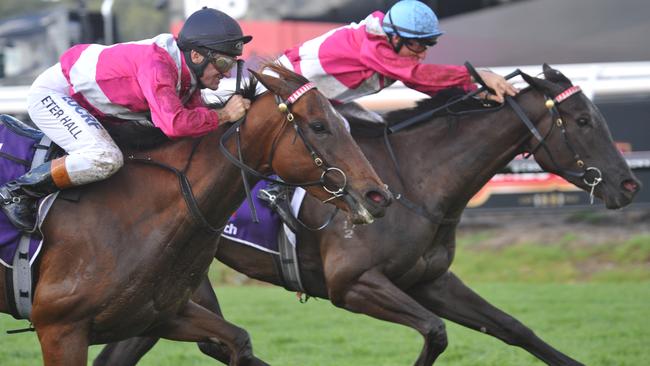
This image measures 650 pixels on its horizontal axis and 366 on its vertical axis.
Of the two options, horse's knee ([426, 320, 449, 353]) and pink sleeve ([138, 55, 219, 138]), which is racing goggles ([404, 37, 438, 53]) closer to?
horse's knee ([426, 320, 449, 353])

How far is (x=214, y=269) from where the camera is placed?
1280cm

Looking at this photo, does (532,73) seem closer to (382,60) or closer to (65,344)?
(382,60)

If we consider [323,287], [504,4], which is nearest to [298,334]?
[323,287]

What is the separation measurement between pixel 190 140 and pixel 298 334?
409 centimetres

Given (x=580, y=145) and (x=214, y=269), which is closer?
(x=580, y=145)

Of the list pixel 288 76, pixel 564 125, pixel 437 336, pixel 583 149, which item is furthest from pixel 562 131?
pixel 288 76

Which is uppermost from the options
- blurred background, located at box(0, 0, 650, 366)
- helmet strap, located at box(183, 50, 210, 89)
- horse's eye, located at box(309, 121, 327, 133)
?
helmet strap, located at box(183, 50, 210, 89)

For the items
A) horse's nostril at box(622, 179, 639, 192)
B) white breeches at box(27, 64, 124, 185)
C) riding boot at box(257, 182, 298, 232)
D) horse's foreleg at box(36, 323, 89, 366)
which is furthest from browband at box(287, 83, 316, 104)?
horse's nostril at box(622, 179, 639, 192)

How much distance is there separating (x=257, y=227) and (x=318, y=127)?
5.77 ft

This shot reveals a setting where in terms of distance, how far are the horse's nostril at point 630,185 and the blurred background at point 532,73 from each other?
3.14m

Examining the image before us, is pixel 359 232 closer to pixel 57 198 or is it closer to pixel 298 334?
pixel 57 198

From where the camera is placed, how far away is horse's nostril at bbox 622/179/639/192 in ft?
19.9

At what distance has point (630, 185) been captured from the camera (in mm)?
6082

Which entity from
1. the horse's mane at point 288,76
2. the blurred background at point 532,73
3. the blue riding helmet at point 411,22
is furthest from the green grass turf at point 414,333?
the horse's mane at point 288,76
